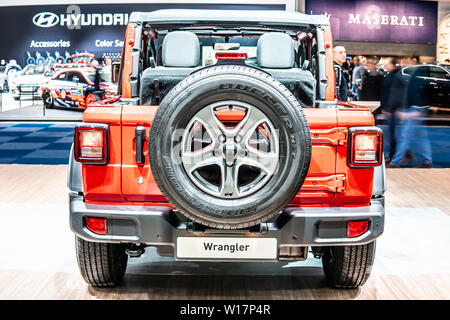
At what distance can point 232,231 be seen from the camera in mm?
2846

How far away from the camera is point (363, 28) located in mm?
13508

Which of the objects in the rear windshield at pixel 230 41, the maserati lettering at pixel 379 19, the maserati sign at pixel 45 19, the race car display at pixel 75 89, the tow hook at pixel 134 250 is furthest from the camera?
the maserati lettering at pixel 379 19

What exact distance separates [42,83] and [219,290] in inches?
394

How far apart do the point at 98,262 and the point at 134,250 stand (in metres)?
→ 0.24

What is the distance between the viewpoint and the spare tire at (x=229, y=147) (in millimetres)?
2609

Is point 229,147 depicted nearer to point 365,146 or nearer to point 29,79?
point 365,146

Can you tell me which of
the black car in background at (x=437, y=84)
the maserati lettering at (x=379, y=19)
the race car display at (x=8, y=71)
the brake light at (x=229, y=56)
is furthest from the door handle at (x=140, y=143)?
the black car in background at (x=437, y=84)

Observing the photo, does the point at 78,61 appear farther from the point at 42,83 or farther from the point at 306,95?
the point at 306,95

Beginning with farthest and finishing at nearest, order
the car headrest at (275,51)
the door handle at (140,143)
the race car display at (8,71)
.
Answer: the race car display at (8,71) → the car headrest at (275,51) → the door handle at (140,143)

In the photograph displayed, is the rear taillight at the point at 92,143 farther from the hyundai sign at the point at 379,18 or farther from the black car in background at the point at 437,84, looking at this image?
the black car in background at the point at 437,84

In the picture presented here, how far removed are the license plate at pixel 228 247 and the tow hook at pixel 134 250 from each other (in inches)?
17.0

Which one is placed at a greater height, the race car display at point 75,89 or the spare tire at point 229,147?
the race car display at point 75,89

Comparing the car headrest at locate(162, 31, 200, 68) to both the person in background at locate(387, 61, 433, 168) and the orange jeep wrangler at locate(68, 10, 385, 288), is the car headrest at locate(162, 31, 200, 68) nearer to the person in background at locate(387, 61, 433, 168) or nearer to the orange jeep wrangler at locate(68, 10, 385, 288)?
the orange jeep wrangler at locate(68, 10, 385, 288)

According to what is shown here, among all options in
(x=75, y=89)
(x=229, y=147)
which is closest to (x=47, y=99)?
(x=75, y=89)
